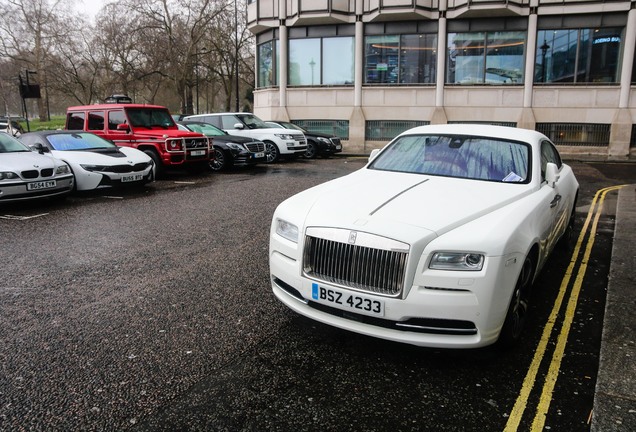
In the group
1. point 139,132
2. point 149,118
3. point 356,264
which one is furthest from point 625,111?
point 356,264

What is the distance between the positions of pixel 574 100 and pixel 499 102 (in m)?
3.27

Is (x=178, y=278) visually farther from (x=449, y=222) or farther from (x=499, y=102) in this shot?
(x=499, y=102)

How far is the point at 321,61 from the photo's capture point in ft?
86.2

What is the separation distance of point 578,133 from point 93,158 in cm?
2125

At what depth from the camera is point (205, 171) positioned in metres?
15.6

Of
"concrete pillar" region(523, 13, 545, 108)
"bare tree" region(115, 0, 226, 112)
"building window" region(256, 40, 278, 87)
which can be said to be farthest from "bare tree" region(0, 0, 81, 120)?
"concrete pillar" region(523, 13, 545, 108)

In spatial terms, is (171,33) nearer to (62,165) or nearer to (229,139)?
(229,139)

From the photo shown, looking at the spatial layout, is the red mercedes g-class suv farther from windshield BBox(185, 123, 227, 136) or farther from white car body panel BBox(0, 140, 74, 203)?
white car body panel BBox(0, 140, 74, 203)

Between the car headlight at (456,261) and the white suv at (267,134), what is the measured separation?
14850 mm

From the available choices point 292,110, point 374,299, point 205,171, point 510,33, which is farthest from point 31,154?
point 510,33

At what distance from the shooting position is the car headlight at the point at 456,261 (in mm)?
3261

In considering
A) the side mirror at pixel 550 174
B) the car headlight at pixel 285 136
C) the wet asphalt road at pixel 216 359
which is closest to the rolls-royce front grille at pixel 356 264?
the wet asphalt road at pixel 216 359

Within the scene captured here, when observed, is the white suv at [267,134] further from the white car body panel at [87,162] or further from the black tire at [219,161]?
the white car body panel at [87,162]

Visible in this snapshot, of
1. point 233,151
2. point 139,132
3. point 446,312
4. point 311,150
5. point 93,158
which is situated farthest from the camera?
point 311,150
